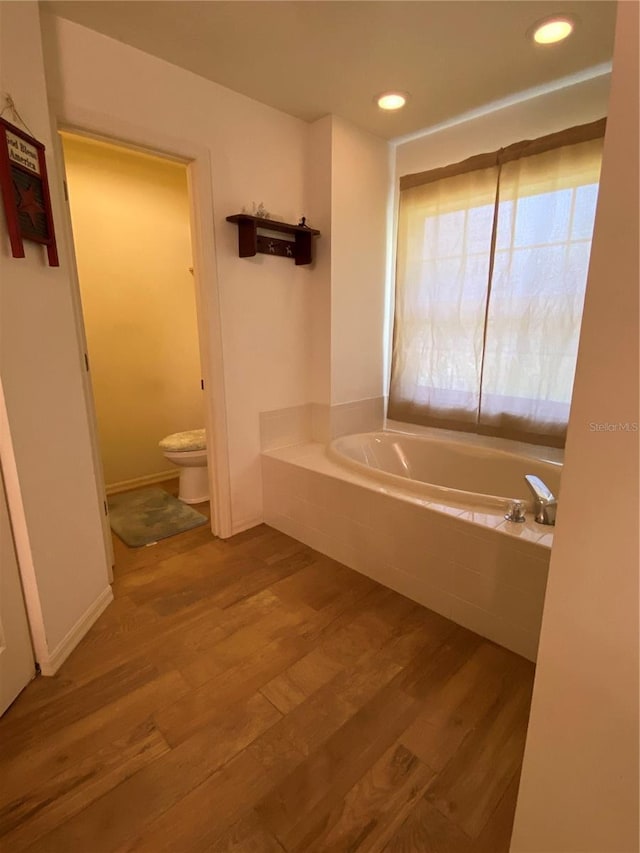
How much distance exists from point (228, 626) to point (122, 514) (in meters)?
1.43

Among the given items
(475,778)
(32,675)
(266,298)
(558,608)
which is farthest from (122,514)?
(558,608)

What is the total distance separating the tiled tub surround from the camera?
5.14 feet

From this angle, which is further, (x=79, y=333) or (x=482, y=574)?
(x=79, y=333)

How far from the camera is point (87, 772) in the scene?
3.89ft

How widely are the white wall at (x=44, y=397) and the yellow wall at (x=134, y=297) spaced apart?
1.39 metres

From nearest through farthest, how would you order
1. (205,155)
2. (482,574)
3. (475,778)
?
(475,778)
(482,574)
(205,155)

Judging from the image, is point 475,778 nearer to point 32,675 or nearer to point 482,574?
point 482,574

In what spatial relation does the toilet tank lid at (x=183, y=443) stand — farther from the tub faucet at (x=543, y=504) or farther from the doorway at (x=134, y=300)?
the tub faucet at (x=543, y=504)

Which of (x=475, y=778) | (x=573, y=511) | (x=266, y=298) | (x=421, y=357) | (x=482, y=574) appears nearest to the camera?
(x=573, y=511)

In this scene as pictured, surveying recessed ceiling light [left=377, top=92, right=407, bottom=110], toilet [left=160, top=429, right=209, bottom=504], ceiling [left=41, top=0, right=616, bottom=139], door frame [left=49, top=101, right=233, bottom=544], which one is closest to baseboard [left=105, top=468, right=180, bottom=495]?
toilet [left=160, top=429, right=209, bottom=504]

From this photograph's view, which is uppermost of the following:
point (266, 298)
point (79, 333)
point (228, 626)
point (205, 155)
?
point (205, 155)

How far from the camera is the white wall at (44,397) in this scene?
1.37 meters

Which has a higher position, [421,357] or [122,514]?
[421,357]

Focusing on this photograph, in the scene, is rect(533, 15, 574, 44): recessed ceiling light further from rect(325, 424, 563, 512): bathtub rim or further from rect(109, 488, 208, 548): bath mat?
rect(109, 488, 208, 548): bath mat
